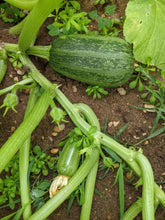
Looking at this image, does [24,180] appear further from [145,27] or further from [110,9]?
[110,9]

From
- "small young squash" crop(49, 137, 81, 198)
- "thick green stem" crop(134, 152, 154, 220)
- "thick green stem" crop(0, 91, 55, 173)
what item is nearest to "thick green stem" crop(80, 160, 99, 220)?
"small young squash" crop(49, 137, 81, 198)

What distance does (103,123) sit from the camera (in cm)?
250

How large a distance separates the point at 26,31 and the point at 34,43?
51cm

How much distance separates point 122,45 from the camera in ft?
7.41

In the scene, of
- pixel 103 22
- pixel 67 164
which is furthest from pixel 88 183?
pixel 103 22

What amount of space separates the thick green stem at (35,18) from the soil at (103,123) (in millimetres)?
355

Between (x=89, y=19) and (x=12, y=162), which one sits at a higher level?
(x=89, y=19)

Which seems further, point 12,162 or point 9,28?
point 9,28

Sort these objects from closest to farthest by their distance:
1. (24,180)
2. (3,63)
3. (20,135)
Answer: (20,135)
(24,180)
(3,63)

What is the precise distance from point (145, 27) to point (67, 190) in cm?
133

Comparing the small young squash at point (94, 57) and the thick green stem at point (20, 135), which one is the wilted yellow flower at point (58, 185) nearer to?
the thick green stem at point (20, 135)

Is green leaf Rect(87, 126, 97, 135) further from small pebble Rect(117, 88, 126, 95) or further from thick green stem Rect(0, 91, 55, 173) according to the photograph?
small pebble Rect(117, 88, 126, 95)

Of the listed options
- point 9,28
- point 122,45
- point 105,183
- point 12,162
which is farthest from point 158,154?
point 9,28

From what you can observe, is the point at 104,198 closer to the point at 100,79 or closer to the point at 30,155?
the point at 30,155
